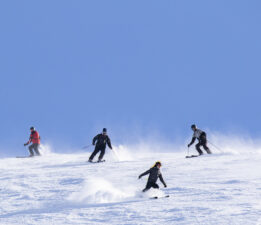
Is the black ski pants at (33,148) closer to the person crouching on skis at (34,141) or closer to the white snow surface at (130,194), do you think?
the person crouching on skis at (34,141)

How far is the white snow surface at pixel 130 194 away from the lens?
32.0ft

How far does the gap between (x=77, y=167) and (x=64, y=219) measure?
830cm

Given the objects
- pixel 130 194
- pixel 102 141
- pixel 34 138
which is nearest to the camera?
pixel 130 194

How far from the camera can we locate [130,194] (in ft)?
41.2

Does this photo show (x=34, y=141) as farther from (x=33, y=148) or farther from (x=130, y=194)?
(x=130, y=194)

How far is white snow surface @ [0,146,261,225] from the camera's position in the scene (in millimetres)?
9758

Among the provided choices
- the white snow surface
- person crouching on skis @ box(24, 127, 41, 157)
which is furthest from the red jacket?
the white snow surface

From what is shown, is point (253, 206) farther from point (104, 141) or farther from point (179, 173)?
point (104, 141)

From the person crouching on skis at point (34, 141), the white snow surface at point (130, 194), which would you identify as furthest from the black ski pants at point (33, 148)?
the white snow surface at point (130, 194)

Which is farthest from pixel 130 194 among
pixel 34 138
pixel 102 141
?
pixel 34 138

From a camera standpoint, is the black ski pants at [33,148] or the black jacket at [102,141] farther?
the black ski pants at [33,148]

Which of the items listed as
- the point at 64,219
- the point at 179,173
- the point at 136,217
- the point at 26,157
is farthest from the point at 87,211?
the point at 26,157

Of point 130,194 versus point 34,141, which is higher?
point 34,141

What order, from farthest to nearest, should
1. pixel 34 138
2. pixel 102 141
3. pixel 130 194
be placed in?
pixel 34 138 < pixel 102 141 < pixel 130 194
